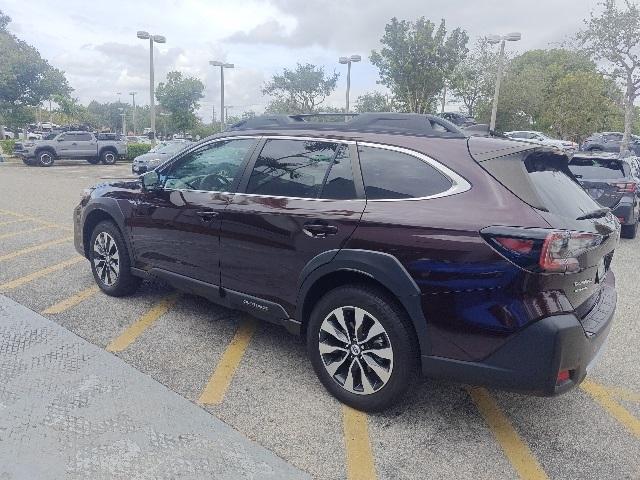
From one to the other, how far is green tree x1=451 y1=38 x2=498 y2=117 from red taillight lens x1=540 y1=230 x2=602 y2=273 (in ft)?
109

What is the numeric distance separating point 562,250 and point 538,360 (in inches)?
21.1

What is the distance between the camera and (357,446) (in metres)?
2.61

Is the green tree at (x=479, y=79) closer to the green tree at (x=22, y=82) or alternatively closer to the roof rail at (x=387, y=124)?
the green tree at (x=22, y=82)

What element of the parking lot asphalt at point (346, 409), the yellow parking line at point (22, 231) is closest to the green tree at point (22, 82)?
the yellow parking line at point (22, 231)

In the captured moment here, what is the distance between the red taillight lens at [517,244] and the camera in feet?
7.52

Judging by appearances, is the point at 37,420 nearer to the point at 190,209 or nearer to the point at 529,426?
the point at 190,209

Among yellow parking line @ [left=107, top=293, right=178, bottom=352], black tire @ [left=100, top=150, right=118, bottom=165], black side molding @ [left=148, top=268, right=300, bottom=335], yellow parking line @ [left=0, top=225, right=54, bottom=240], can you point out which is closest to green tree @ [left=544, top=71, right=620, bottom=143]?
black tire @ [left=100, top=150, right=118, bottom=165]

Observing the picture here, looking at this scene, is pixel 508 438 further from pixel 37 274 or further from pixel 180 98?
pixel 180 98

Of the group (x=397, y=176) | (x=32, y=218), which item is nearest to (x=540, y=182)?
(x=397, y=176)

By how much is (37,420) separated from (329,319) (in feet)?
5.59

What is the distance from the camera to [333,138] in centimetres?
311

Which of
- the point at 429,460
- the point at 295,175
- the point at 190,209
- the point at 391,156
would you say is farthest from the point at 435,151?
the point at 190,209

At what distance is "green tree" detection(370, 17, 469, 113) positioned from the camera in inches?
971

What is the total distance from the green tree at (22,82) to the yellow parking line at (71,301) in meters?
28.5
